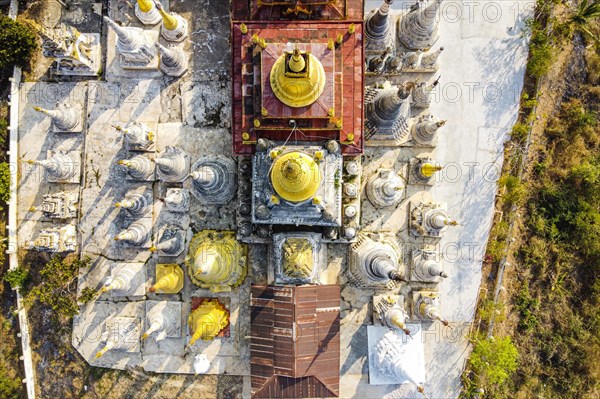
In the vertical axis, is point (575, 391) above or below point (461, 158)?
below

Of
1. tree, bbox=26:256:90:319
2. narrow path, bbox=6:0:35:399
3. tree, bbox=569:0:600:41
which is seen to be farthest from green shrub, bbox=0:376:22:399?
tree, bbox=569:0:600:41

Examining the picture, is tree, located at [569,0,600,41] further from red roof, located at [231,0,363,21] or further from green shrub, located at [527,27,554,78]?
red roof, located at [231,0,363,21]

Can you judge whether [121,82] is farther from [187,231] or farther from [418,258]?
[418,258]

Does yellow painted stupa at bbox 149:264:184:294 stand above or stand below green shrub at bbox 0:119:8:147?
below

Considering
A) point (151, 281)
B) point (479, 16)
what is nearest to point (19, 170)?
point (151, 281)

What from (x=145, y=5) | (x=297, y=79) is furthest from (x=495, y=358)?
(x=145, y=5)

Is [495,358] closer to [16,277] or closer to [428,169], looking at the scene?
[428,169]
